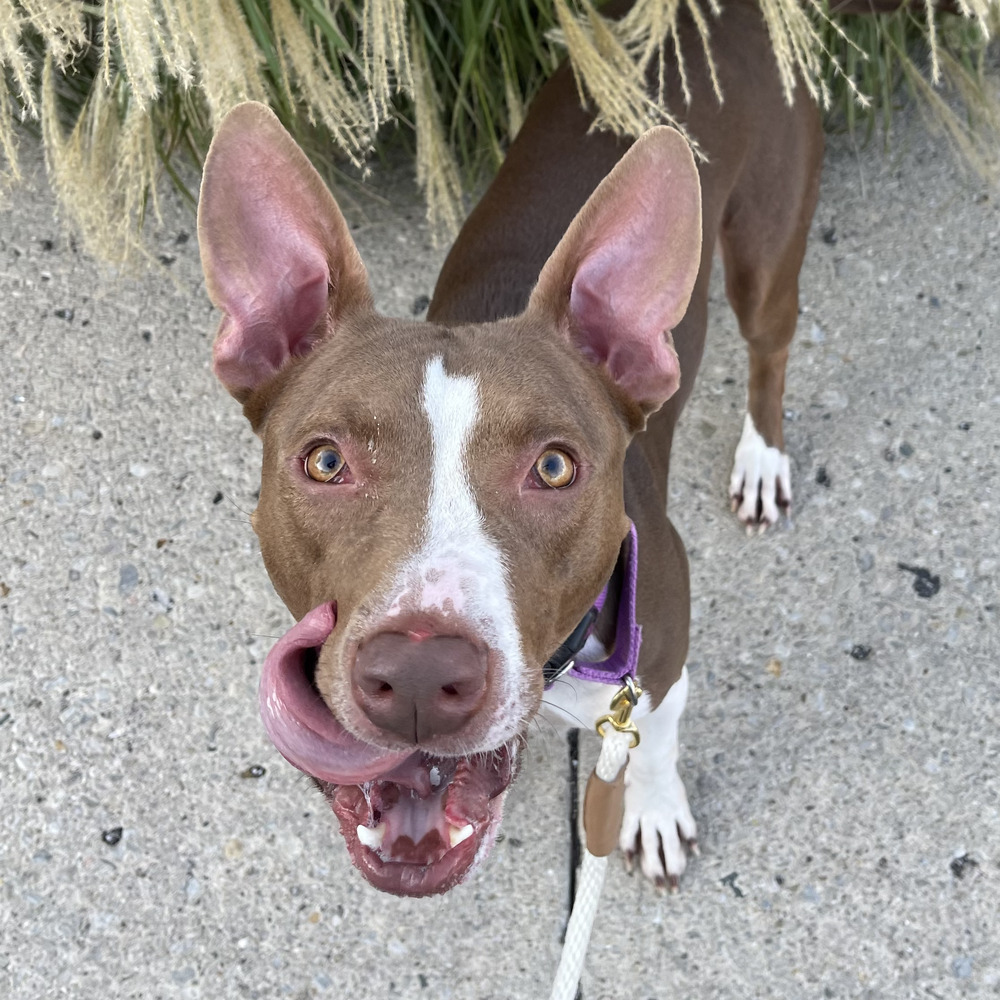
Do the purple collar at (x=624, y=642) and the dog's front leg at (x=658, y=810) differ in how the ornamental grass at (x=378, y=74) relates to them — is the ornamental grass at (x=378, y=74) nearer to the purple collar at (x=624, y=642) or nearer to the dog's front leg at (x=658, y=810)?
the purple collar at (x=624, y=642)

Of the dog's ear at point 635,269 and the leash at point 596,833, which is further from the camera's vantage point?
the leash at point 596,833

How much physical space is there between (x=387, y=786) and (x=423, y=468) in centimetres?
68

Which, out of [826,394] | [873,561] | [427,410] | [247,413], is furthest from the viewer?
[826,394]

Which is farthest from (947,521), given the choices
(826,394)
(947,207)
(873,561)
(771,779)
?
(947,207)

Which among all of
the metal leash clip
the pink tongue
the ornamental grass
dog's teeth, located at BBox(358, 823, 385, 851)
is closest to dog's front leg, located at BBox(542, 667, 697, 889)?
the metal leash clip

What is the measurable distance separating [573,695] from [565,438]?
797 millimetres

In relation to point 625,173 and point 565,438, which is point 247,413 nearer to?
point 565,438

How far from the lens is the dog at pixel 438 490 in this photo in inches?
75.3

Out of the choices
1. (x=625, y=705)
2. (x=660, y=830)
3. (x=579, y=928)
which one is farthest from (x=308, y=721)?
(x=660, y=830)

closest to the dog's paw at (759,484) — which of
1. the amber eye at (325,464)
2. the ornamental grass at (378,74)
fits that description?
the ornamental grass at (378,74)

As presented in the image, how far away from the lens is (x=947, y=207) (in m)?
4.45

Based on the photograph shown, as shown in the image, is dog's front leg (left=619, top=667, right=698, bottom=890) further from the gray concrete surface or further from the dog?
the dog

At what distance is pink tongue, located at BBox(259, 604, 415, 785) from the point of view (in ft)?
6.61

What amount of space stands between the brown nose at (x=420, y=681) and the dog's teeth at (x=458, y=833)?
1.42 ft
